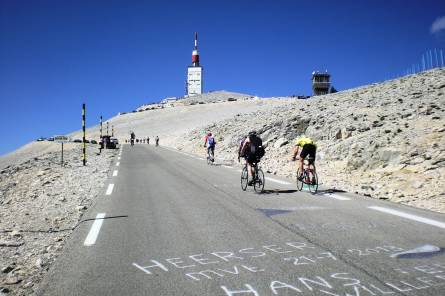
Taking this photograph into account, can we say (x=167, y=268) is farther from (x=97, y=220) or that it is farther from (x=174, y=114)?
(x=174, y=114)

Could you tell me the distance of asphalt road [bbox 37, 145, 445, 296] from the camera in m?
4.42

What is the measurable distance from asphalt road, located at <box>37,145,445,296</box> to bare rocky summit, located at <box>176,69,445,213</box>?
328cm

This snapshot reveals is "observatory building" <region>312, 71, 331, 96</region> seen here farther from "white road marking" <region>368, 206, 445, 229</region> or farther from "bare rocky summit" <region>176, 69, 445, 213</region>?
"white road marking" <region>368, 206, 445, 229</region>

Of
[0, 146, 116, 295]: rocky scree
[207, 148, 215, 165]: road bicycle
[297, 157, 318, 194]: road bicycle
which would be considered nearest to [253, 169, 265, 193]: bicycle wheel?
[297, 157, 318, 194]: road bicycle

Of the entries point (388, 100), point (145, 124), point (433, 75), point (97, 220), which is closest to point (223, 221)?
point (97, 220)

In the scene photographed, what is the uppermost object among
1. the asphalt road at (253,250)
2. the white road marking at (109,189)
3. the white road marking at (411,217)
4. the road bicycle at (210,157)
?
the road bicycle at (210,157)

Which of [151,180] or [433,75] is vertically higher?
[433,75]

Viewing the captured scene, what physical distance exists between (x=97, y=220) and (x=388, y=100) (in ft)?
73.5

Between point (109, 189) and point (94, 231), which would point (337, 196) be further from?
point (109, 189)

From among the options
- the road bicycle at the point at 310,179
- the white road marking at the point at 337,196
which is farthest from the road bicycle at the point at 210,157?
the white road marking at the point at 337,196

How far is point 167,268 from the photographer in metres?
5.02

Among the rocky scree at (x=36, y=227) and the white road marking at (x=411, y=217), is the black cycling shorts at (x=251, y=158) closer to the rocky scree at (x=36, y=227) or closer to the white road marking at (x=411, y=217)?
the white road marking at (x=411, y=217)

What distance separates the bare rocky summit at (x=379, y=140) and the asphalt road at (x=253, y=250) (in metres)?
3.28

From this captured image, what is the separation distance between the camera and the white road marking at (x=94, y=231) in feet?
21.0
